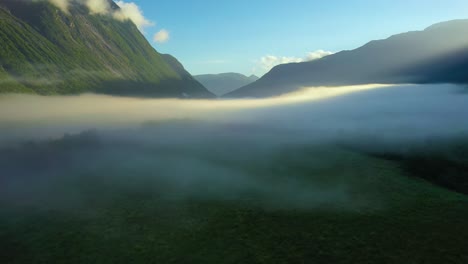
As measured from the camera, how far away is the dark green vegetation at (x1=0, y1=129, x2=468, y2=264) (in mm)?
61875

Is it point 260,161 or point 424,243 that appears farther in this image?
point 260,161

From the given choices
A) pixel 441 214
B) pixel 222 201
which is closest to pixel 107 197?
pixel 222 201

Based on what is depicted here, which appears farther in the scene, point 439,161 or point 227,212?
point 439,161

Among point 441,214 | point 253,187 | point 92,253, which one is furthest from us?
point 253,187

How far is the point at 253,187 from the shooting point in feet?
347

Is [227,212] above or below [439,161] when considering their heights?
above

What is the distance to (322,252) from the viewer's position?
61781mm

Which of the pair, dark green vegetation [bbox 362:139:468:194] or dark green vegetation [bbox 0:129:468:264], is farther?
dark green vegetation [bbox 362:139:468:194]

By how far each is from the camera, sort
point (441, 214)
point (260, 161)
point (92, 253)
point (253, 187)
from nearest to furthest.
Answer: point (92, 253) → point (441, 214) → point (253, 187) → point (260, 161)

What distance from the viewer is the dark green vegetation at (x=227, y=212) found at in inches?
2436

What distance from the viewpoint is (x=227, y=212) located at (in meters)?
82.9

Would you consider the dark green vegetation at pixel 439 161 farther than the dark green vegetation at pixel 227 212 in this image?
Yes

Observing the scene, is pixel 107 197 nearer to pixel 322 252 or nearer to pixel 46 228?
pixel 46 228

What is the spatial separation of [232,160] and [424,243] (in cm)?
8958
